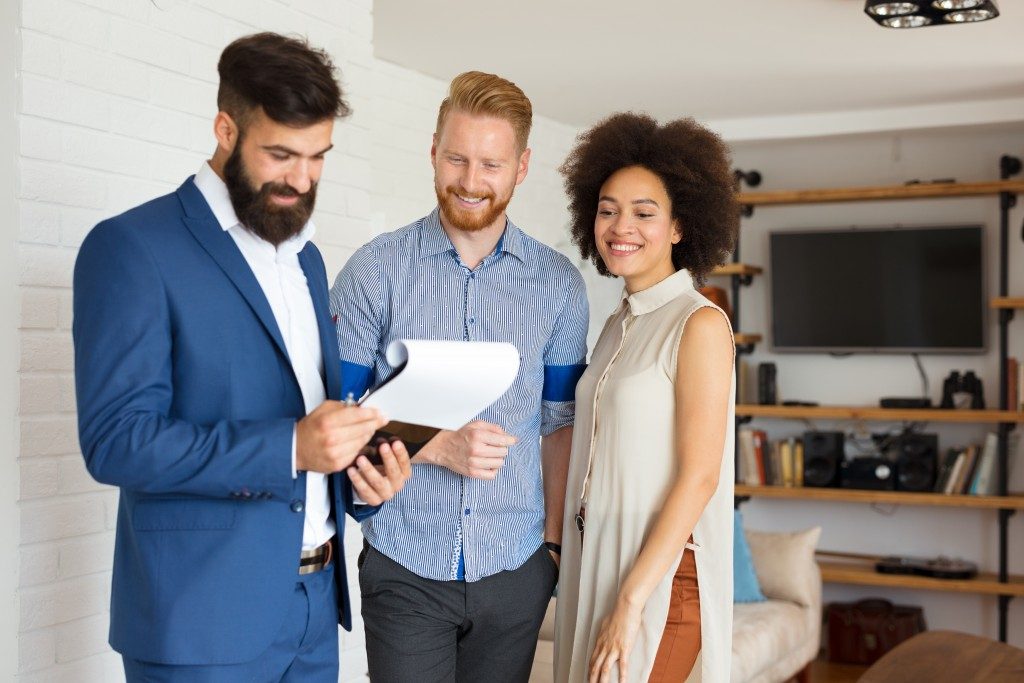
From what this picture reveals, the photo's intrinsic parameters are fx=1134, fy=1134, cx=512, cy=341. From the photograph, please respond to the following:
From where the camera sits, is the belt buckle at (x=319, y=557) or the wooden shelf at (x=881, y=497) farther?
the wooden shelf at (x=881, y=497)

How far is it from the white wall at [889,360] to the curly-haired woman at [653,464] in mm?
4309

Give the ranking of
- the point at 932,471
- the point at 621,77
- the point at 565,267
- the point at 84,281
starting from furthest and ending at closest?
1. the point at 932,471
2. the point at 621,77
3. the point at 565,267
4. the point at 84,281

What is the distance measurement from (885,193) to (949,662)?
2897 mm

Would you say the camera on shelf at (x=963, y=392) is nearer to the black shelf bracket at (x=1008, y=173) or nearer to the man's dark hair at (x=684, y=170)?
the black shelf bracket at (x=1008, y=173)

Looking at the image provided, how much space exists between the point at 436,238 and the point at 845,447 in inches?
189

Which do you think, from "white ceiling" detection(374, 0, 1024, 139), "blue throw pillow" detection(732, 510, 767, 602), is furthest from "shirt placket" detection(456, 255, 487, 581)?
"blue throw pillow" detection(732, 510, 767, 602)

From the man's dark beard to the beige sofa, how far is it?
9.06 feet

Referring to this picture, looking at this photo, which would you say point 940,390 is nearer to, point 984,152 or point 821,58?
point 984,152

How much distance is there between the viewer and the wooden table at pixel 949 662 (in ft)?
12.0

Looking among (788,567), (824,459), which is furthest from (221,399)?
(824,459)

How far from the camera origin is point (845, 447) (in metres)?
6.36

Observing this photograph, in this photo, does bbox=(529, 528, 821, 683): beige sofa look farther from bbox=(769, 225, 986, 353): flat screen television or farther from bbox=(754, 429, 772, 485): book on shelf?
bbox=(769, 225, 986, 353): flat screen television

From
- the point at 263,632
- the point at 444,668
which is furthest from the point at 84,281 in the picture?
the point at 444,668

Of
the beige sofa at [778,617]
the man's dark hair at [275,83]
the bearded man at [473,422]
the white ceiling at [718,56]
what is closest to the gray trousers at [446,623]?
the bearded man at [473,422]
